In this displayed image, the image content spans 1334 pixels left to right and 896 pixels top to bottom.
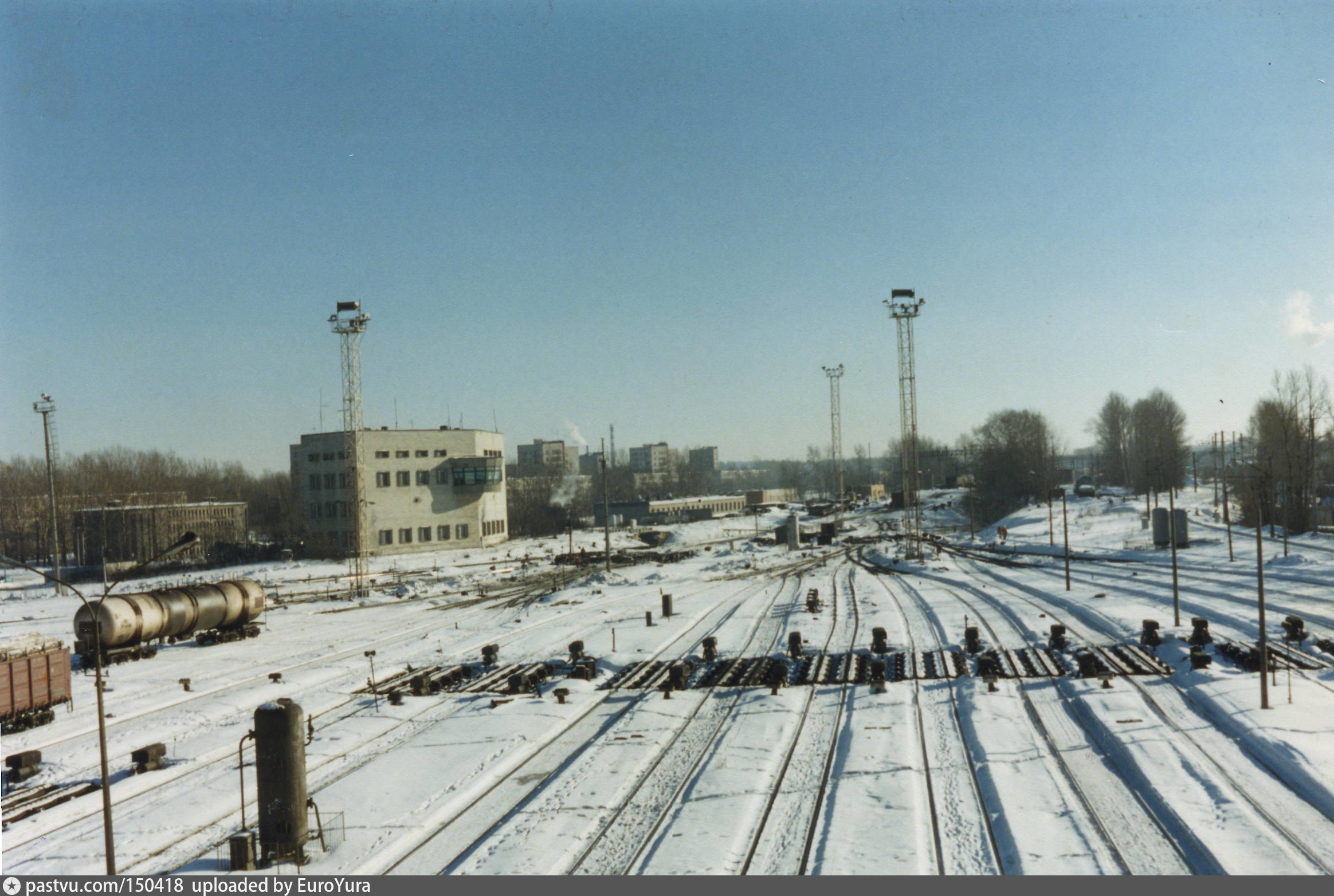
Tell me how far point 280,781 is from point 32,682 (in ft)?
46.9

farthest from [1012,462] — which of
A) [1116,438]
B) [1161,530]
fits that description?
[1161,530]

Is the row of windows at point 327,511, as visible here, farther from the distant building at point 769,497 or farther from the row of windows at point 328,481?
the distant building at point 769,497

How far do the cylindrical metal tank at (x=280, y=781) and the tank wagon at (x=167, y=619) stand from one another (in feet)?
61.1

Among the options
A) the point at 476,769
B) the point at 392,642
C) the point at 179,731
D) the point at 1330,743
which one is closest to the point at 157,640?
the point at 392,642

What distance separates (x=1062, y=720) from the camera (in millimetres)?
18078

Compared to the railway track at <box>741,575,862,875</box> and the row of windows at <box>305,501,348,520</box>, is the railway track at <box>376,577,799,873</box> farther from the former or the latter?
the row of windows at <box>305,501,348,520</box>

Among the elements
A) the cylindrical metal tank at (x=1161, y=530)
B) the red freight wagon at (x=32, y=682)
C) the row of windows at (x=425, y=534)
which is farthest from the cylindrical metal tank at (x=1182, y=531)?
the row of windows at (x=425, y=534)

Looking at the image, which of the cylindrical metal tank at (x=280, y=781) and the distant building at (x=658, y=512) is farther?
the distant building at (x=658, y=512)

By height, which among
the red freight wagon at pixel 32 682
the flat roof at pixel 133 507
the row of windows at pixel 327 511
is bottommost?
the red freight wagon at pixel 32 682

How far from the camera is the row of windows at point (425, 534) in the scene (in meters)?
74.1

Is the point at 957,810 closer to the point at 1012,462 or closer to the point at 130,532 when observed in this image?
the point at 130,532

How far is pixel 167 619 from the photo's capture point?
30.6 meters

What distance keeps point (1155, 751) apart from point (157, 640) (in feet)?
112

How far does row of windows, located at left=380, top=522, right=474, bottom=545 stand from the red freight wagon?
5189 centimetres
